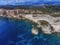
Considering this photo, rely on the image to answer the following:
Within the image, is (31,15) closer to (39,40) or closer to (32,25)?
(32,25)

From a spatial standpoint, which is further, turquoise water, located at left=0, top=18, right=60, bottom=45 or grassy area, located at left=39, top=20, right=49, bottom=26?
grassy area, located at left=39, top=20, right=49, bottom=26

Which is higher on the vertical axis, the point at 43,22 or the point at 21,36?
the point at 43,22

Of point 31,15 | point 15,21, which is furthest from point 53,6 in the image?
point 15,21

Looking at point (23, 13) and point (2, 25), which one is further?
point (23, 13)

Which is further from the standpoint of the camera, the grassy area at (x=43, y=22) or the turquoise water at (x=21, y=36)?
the grassy area at (x=43, y=22)

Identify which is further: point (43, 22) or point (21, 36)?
point (43, 22)

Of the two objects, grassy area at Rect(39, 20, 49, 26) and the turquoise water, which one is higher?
grassy area at Rect(39, 20, 49, 26)

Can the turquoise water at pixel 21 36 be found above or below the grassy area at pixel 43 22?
below

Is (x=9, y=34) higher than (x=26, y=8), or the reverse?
(x=26, y=8)
